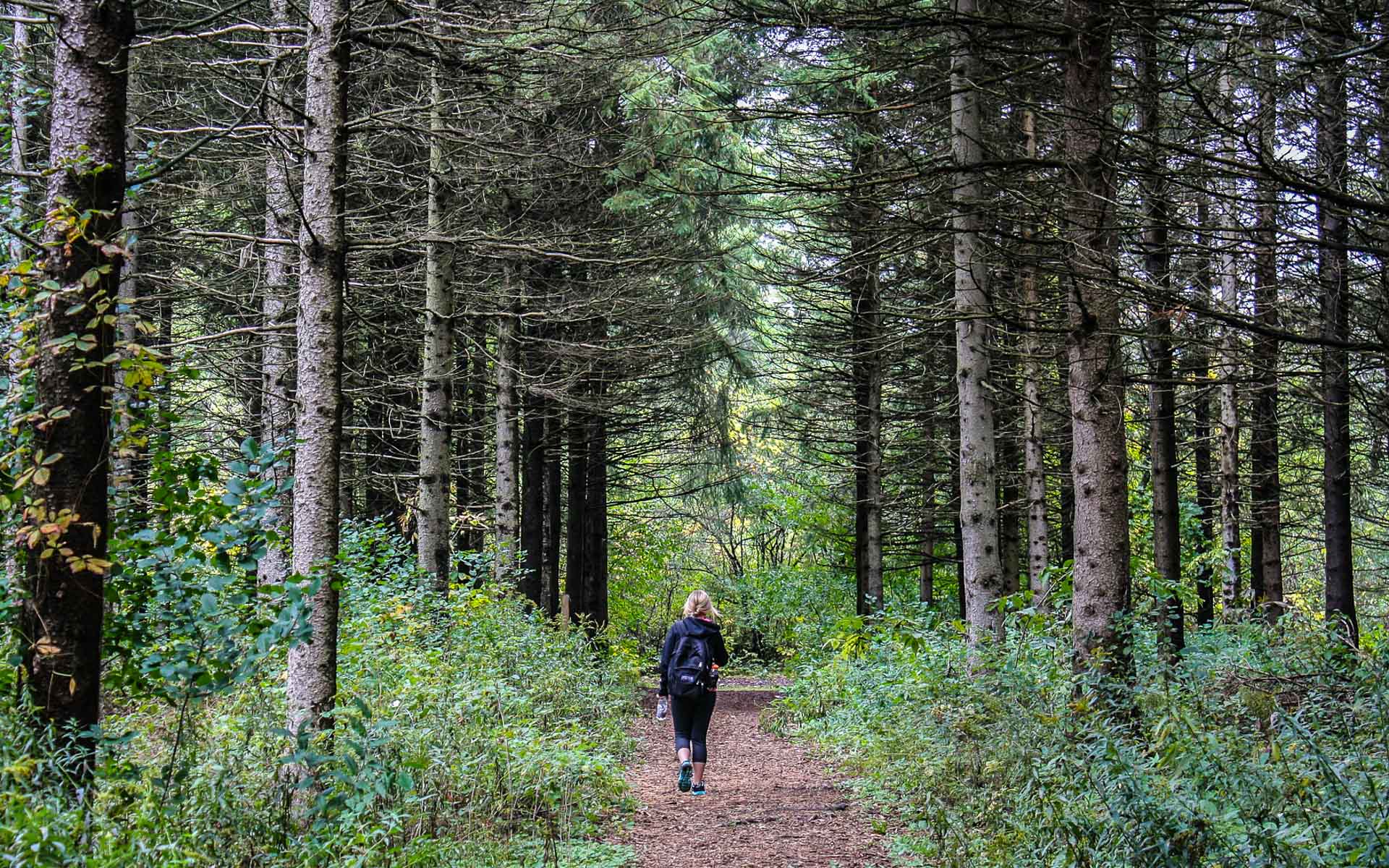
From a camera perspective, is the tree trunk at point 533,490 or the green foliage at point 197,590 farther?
the tree trunk at point 533,490

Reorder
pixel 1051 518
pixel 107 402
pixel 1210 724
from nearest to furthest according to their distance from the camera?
pixel 107 402
pixel 1210 724
pixel 1051 518

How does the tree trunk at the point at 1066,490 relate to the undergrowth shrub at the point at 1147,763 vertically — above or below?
above

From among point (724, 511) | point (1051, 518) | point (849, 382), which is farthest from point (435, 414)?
point (724, 511)

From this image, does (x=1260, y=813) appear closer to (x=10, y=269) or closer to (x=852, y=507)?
(x=10, y=269)

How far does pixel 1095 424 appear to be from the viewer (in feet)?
21.4

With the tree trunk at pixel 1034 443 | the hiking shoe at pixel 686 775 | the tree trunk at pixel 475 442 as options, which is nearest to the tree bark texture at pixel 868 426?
the tree trunk at pixel 1034 443

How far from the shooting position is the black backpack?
342 inches

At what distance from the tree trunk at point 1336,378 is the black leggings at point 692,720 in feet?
16.3

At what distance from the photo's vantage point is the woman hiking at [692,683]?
28.2 feet

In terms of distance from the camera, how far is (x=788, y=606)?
27.2 m

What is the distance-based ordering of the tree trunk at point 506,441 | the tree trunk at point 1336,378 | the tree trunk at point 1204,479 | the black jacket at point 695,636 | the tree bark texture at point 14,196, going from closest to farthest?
the tree bark texture at point 14,196 < the tree trunk at point 1336,378 < the black jacket at point 695,636 < the tree trunk at point 506,441 < the tree trunk at point 1204,479

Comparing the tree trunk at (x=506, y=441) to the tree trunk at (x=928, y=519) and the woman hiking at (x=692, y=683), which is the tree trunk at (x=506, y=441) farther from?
the tree trunk at (x=928, y=519)

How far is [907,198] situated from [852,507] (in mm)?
15429

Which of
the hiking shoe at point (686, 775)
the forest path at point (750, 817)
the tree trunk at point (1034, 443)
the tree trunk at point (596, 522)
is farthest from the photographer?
the tree trunk at point (596, 522)
